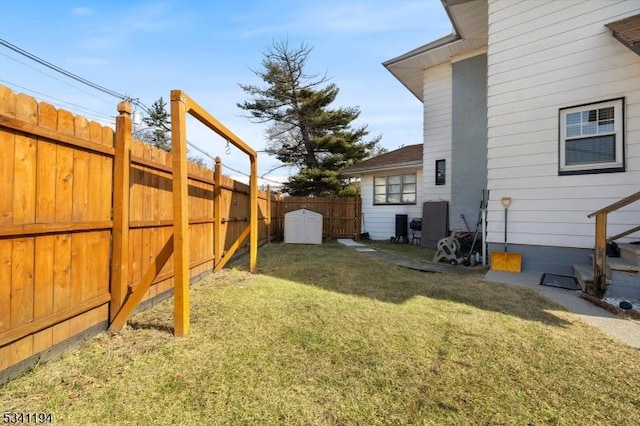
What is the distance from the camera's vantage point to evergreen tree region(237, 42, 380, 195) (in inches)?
740

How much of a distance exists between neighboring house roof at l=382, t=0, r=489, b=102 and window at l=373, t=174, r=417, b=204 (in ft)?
10.4

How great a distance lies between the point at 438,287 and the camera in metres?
4.80

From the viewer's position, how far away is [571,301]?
161 inches

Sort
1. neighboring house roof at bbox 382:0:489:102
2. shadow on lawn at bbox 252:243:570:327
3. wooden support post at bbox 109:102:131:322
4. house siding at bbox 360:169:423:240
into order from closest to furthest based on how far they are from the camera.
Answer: wooden support post at bbox 109:102:131:322, shadow on lawn at bbox 252:243:570:327, neighboring house roof at bbox 382:0:489:102, house siding at bbox 360:169:423:240

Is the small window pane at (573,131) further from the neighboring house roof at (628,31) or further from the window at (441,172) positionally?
the window at (441,172)

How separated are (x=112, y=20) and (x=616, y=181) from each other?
455 inches

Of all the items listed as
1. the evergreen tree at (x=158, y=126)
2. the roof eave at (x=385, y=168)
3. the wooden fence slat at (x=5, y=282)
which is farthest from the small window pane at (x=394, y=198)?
the evergreen tree at (x=158, y=126)

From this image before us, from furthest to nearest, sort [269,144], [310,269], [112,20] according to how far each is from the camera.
Answer: 1. [269,144]
2. [112,20]
3. [310,269]

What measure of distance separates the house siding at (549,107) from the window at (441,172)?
12.4 feet

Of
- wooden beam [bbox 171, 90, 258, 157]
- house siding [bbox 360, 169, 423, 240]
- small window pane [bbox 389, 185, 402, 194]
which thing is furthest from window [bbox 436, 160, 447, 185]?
wooden beam [bbox 171, 90, 258, 157]

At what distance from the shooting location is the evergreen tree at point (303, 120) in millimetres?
18797

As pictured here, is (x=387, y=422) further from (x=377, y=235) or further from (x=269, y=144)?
(x=269, y=144)

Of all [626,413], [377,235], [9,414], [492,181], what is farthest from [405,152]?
[9,414]

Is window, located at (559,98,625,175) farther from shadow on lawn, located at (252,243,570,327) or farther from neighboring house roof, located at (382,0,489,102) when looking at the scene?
neighboring house roof, located at (382,0,489,102)
